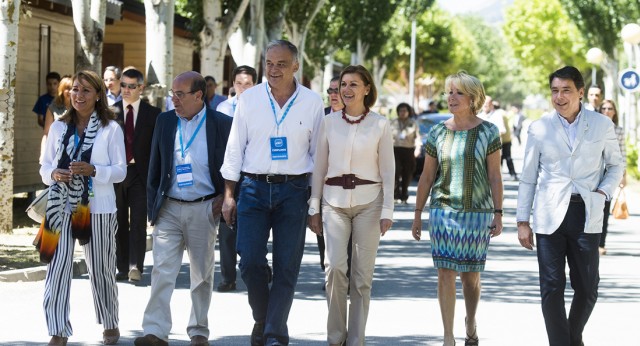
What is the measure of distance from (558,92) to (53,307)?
3381 mm

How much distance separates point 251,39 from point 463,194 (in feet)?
71.0

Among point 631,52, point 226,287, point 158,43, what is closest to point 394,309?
point 226,287

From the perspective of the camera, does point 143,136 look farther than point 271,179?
Yes

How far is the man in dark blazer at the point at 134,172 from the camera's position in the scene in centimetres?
1167

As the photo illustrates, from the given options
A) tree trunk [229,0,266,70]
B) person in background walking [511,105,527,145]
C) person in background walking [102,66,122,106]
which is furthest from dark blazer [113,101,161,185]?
person in background walking [511,105,527,145]

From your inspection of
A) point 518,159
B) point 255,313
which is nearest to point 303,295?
point 255,313

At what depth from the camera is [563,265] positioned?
26.9 feet

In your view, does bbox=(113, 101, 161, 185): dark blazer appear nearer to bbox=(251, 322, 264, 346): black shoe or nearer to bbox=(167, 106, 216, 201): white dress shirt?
bbox=(167, 106, 216, 201): white dress shirt

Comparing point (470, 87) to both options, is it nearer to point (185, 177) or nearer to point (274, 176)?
point (274, 176)

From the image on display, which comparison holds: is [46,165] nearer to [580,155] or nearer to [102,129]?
[102,129]

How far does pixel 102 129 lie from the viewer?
29.6ft

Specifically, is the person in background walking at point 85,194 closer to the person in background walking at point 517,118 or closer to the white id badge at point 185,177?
the white id badge at point 185,177

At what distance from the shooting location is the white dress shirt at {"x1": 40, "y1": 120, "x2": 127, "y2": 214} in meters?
8.92

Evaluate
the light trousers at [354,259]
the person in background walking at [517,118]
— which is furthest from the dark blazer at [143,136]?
the person in background walking at [517,118]
